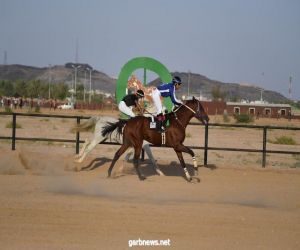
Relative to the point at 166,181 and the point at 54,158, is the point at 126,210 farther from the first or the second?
the point at 54,158

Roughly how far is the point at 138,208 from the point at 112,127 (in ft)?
16.7

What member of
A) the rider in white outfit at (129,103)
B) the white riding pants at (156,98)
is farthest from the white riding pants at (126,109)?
the white riding pants at (156,98)

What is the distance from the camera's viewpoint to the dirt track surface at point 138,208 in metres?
7.20

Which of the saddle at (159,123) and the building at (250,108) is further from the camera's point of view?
the building at (250,108)

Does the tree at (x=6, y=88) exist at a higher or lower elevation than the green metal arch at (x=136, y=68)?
higher

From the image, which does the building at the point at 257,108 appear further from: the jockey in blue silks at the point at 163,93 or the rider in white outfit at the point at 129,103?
the jockey in blue silks at the point at 163,93

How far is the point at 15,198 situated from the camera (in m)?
9.77

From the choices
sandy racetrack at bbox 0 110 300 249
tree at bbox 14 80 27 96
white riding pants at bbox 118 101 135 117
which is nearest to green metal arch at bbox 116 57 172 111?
white riding pants at bbox 118 101 135 117

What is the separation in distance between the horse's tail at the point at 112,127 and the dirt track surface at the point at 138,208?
0.90 m

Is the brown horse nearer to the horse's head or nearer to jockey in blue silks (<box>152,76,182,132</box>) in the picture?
the horse's head

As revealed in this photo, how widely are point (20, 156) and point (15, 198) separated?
5468mm

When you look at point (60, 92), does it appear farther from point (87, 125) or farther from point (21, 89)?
point (87, 125)

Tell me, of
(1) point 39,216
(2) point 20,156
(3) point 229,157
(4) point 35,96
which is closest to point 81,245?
(1) point 39,216

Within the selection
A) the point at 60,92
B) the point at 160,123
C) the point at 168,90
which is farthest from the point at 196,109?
the point at 60,92
